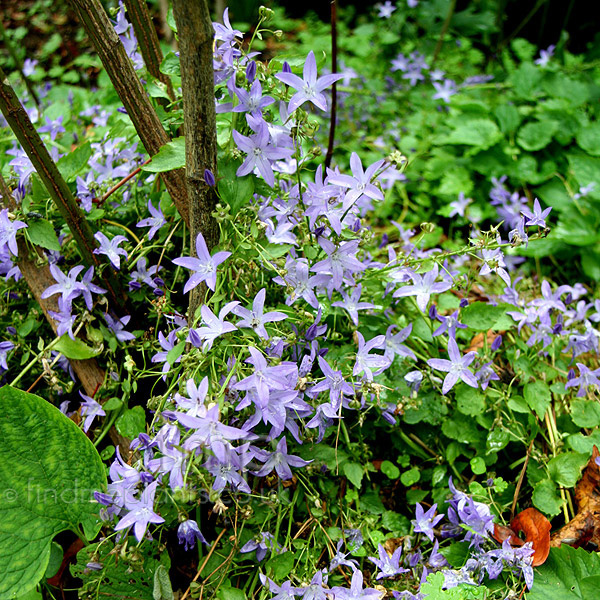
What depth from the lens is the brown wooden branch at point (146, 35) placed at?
5.02 feet

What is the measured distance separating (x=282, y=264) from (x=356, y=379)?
386mm

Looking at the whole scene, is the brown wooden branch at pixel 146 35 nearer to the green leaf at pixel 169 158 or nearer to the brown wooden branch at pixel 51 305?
the green leaf at pixel 169 158

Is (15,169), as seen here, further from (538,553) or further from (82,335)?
(538,553)

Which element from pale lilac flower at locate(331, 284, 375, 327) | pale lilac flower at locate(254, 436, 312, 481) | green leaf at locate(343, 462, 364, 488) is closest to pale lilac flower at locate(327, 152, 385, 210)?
pale lilac flower at locate(331, 284, 375, 327)

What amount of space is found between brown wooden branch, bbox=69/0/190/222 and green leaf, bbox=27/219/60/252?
1.08 feet

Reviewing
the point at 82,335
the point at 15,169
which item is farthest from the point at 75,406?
the point at 15,169

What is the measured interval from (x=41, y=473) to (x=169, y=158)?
0.82 m

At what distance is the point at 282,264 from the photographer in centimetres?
138

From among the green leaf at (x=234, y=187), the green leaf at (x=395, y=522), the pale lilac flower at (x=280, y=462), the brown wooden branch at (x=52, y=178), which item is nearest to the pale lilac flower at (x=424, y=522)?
the green leaf at (x=395, y=522)

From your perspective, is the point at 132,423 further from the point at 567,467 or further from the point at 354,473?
the point at 567,467

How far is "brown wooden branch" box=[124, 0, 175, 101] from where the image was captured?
5.02 ft

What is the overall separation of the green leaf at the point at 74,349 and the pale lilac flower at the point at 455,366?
916 millimetres

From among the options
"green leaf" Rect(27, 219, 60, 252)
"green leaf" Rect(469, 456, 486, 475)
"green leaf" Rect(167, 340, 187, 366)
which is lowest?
"green leaf" Rect(469, 456, 486, 475)

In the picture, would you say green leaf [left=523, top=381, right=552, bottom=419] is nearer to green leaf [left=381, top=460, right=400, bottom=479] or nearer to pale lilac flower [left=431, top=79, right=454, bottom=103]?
green leaf [left=381, top=460, right=400, bottom=479]
